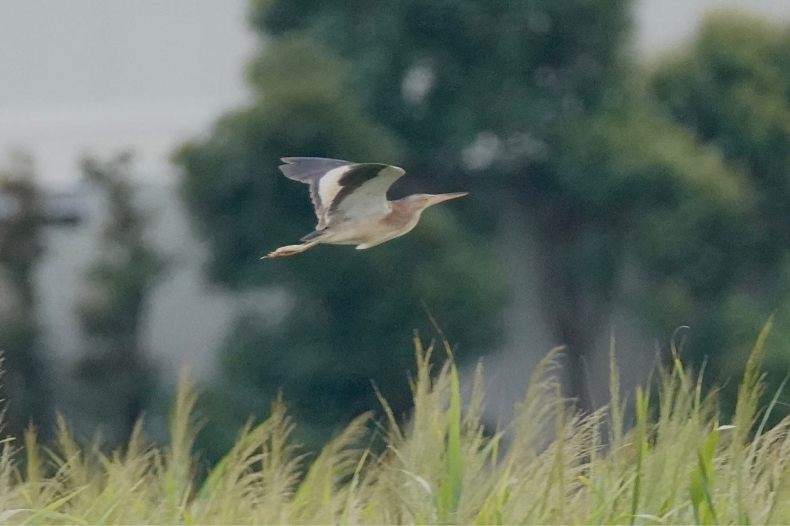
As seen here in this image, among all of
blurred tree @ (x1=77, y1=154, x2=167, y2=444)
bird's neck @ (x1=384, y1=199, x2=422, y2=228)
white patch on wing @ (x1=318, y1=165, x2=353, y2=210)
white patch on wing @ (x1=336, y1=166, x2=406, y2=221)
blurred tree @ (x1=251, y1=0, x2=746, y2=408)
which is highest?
white patch on wing @ (x1=318, y1=165, x2=353, y2=210)

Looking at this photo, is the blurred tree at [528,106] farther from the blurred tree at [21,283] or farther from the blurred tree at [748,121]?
the blurred tree at [21,283]

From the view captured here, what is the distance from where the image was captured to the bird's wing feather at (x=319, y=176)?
371 cm

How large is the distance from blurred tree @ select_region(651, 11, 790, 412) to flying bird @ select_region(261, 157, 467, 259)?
7.40 metres

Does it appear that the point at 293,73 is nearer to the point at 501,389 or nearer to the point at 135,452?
the point at 501,389

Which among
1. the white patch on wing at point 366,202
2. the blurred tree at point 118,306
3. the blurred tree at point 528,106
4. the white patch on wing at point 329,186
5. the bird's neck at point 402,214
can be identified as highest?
the white patch on wing at point 329,186

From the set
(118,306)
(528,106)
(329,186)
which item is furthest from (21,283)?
(329,186)

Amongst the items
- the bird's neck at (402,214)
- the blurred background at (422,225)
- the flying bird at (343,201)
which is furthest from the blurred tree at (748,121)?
the flying bird at (343,201)

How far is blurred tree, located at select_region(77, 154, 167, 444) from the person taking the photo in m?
10.3

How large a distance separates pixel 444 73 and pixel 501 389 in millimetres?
2715

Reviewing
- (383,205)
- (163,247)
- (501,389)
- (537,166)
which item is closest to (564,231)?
(537,166)

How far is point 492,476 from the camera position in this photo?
2736 mm

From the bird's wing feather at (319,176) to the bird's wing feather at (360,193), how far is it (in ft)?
0.06

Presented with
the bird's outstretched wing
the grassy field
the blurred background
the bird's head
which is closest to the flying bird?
the bird's outstretched wing

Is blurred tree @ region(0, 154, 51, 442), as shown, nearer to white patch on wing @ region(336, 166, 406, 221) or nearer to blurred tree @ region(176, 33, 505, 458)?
blurred tree @ region(176, 33, 505, 458)
